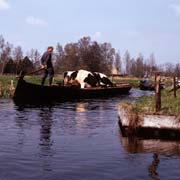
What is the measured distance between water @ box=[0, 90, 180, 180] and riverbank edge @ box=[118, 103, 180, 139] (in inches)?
16.0

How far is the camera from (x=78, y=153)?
32.5 ft

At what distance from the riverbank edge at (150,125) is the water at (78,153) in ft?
1.33

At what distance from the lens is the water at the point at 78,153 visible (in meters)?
8.16

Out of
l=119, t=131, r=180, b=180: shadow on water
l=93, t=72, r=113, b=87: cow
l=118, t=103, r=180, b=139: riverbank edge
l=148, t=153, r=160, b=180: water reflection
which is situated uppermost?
l=93, t=72, r=113, b=87: cow

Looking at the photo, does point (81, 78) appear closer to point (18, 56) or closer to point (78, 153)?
point (78, 153)

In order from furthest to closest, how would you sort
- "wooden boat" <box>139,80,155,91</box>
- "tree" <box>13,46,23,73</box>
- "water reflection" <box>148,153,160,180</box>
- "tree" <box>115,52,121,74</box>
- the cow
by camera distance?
"tree" <box>115,52,121,74</box> → "tree" <box>13,46,23,73</box> → "wooden boat" <box>139,80,155,91</box> → the cow → "water reflection" <box>148,153,160,180</box>

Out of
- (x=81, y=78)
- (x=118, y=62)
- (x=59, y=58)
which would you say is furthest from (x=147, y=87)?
(x=118, y=62)

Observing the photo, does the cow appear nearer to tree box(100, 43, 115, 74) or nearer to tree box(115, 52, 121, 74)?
tree box(100, 43, 115, 74)

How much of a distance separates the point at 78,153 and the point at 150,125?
2.79m

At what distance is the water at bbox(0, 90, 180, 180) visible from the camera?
816 cm

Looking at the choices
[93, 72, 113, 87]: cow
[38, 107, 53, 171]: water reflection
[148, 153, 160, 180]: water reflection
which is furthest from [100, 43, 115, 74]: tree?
[148, 153, 160, 180]: water reflection

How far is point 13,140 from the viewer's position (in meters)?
11.2

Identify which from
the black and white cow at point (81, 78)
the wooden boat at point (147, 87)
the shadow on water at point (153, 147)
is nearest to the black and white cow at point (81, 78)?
the black and white cow at point (81, 78)

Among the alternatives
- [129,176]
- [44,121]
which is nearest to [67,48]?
[44,121]
